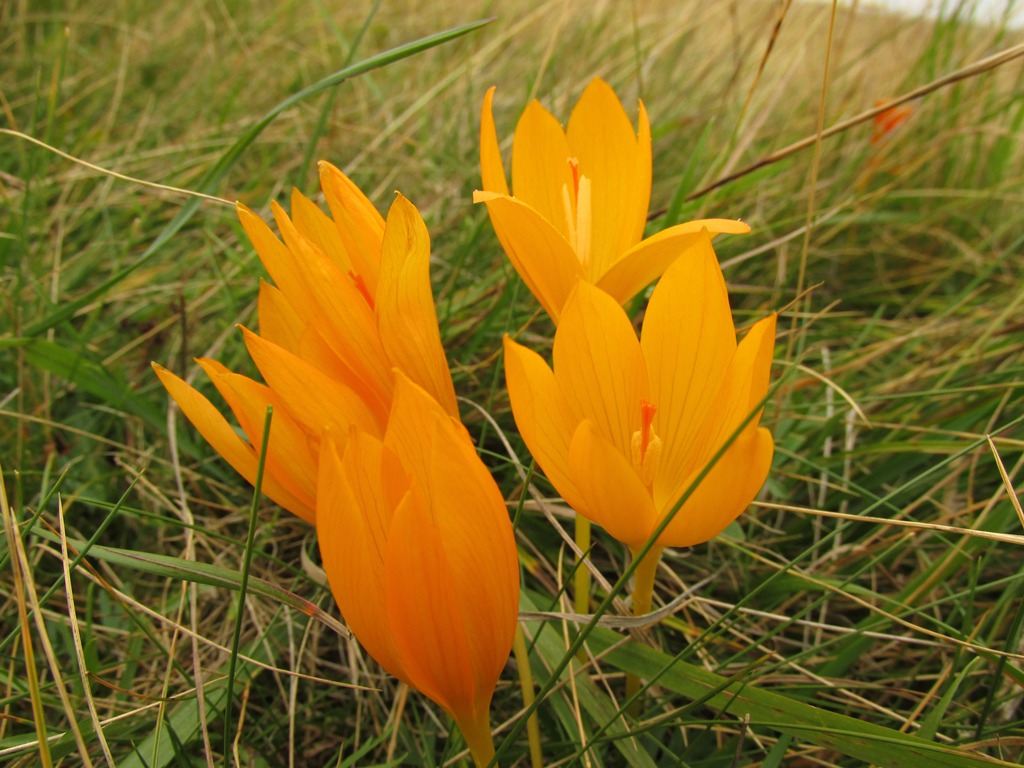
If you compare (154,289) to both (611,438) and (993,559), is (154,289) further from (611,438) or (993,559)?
(993,559)

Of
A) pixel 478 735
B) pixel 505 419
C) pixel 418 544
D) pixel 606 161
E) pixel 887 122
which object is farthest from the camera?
pixel 887 122

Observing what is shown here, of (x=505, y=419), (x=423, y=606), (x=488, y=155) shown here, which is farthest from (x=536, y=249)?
(x=505, y=419)

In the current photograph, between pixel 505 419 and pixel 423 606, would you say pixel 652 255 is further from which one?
pixel 505 419

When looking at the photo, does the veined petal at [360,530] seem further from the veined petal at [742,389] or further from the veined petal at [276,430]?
the veined petal at [742,389]

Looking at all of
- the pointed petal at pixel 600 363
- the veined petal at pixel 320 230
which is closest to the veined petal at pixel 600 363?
the pointed petal at pixel 600 363

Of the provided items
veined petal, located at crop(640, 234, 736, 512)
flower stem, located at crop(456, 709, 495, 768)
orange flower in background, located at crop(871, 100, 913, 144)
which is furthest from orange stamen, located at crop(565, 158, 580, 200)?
orange flower in background, located at crop(871, 100, 913, 144)

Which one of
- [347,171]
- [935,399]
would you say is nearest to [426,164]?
[347,171]

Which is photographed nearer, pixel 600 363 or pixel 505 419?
pixel 600 363
